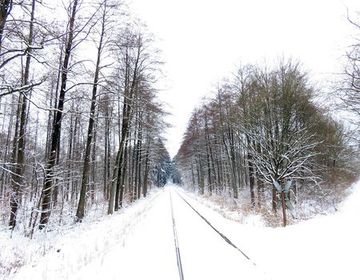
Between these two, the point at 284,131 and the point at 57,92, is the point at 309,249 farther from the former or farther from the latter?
the point at 57,92

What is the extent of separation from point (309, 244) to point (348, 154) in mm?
20816

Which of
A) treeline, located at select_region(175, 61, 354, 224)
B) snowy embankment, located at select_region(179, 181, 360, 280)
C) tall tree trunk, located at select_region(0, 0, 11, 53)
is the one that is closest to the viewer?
snowy embankment, located at select_region(179, 181, 360, 280)

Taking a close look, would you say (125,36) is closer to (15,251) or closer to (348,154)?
(15,251)

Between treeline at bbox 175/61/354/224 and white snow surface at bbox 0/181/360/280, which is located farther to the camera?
treeline at bbox 175/61/354/224

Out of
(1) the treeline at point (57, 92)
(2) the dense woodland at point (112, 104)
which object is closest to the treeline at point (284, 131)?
(2) the dense woodland at point (112, 104)

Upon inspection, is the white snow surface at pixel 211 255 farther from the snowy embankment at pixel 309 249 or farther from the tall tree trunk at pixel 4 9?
the tall tree trunk at pixel 4 9

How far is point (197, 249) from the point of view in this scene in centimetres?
739

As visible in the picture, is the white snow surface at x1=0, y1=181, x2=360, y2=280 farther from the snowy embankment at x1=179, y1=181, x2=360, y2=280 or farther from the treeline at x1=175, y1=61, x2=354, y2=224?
the treeline at x1=175, y1=61, x2=354, y2=224

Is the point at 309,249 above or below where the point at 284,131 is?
below

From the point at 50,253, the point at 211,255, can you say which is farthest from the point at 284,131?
the point at 50,253

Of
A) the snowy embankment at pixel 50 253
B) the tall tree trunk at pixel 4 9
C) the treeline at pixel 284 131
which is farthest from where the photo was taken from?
the treeline at pixel 284 131

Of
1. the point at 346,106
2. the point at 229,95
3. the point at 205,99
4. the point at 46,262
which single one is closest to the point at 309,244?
the point at 46,262

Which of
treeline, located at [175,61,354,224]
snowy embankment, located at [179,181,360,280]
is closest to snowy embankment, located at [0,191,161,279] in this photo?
Answer: snowy embankment, located at [179,181,360,280]

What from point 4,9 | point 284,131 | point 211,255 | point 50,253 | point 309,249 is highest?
point 4,9
